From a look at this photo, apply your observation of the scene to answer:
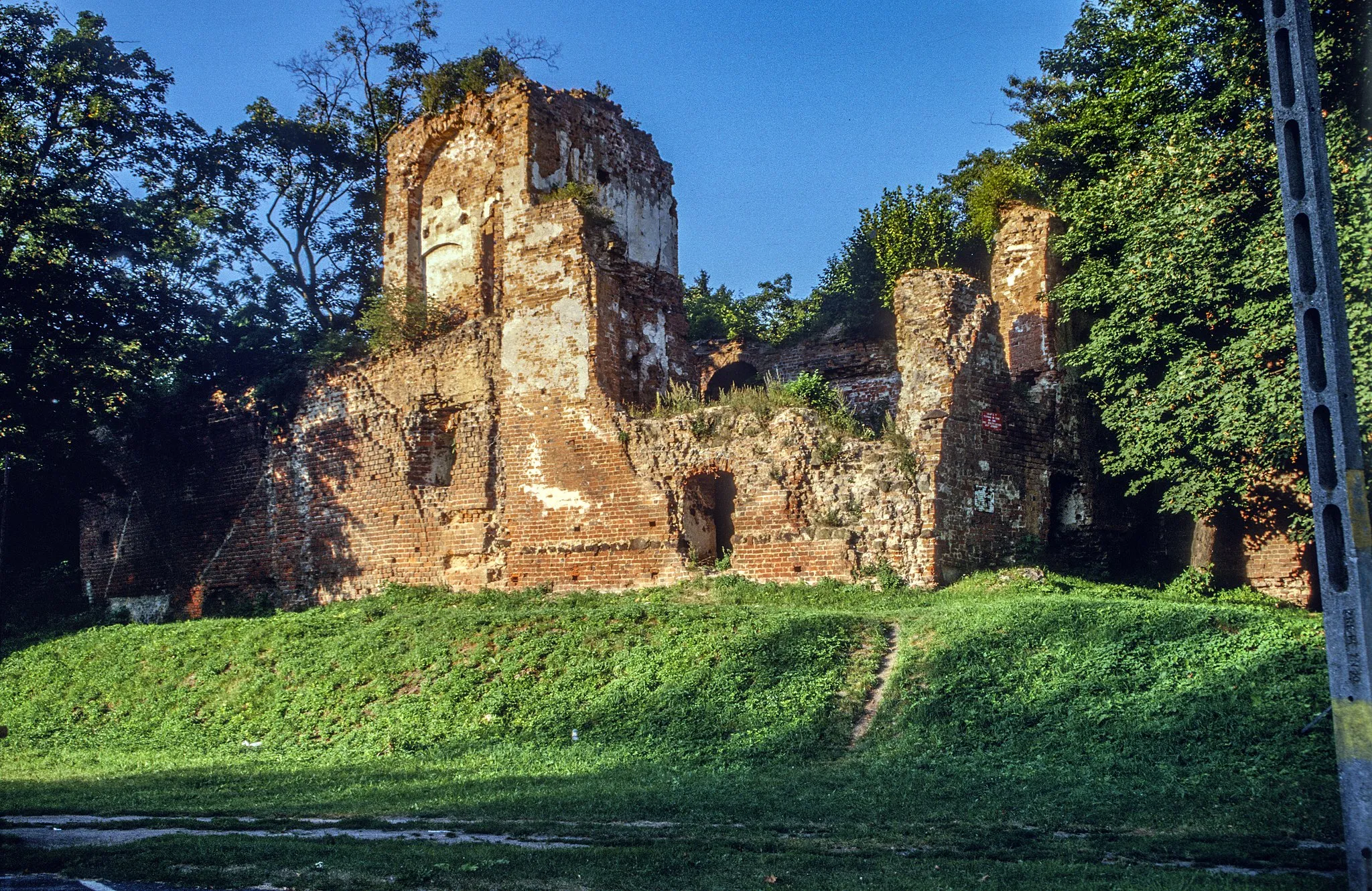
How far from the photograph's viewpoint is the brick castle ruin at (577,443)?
15250 mm

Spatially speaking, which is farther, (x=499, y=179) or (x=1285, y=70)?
(x=499, y=179)

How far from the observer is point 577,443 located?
1666cm

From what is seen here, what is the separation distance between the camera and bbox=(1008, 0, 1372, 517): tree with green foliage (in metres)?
14.2

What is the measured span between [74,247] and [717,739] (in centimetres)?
1498

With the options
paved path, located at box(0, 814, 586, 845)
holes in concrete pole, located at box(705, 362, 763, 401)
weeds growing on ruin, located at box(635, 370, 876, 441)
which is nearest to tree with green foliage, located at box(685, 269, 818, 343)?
holes in concrete pole, located at box(705, 362, 763, 401)

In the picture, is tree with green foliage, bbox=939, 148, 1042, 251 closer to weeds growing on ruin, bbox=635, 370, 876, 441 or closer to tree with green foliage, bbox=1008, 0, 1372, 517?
tree with green foliage, bbox=1008, 0, 1372, 517

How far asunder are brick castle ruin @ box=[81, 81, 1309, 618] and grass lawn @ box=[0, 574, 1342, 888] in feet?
3.37

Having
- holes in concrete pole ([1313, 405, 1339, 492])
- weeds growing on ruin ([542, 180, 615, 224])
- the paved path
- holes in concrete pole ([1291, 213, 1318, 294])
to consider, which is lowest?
the paved path

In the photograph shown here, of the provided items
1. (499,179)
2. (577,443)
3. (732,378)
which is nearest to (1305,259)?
(577,443)

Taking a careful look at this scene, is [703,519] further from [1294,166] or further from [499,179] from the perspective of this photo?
[1294,166]

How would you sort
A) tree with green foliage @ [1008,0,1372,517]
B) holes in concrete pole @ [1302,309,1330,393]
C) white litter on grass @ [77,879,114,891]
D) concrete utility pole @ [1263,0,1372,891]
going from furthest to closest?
tree with green foliage @ [1008,0,1372,517] → holes in concrete pole @ [1302,309,1330,393] → white litter on grass @ [77,879,114,891] → concrete utility pole @ [1263,0,1372,891]

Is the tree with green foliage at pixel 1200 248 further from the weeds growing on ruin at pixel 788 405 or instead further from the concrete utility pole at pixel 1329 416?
the concrete utility pole at pixel 1329 416

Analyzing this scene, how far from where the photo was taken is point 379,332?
62.5 feet

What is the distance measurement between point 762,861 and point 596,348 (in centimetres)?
1120
